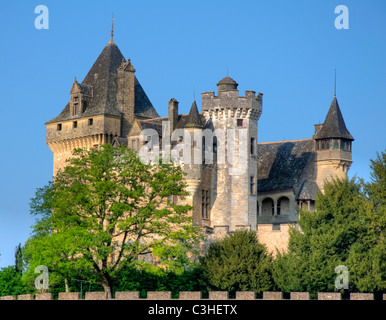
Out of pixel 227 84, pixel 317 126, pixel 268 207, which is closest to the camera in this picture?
pixel 227 84

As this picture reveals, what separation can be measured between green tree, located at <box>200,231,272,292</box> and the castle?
1703 millimetres

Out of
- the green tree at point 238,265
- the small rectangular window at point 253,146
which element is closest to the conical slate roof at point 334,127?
the small rectangular window at point 253,146

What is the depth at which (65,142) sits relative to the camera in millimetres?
89000

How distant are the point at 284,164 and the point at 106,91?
13.7m

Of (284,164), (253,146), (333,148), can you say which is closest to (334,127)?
(333,148)

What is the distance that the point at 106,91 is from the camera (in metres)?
87.8

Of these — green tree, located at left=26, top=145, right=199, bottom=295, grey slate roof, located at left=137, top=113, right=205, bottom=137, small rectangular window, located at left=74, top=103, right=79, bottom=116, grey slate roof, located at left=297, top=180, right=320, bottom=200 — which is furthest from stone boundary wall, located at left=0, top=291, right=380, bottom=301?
small rectangular window, located at left=74, top=103, right=79, bottom=116

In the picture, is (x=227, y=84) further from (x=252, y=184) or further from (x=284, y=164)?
(x=284, y=164)

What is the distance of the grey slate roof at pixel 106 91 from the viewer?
87375 millimetres

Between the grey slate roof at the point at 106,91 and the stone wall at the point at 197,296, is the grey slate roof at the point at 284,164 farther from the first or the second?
the stone wall at the point at 197,296

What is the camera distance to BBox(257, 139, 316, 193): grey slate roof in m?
83.4

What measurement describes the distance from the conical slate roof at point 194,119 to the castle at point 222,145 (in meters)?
0.09

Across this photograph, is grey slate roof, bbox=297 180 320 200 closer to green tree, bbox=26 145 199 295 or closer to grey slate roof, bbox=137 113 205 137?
grey slate roof, bbox=137 113 205 137
